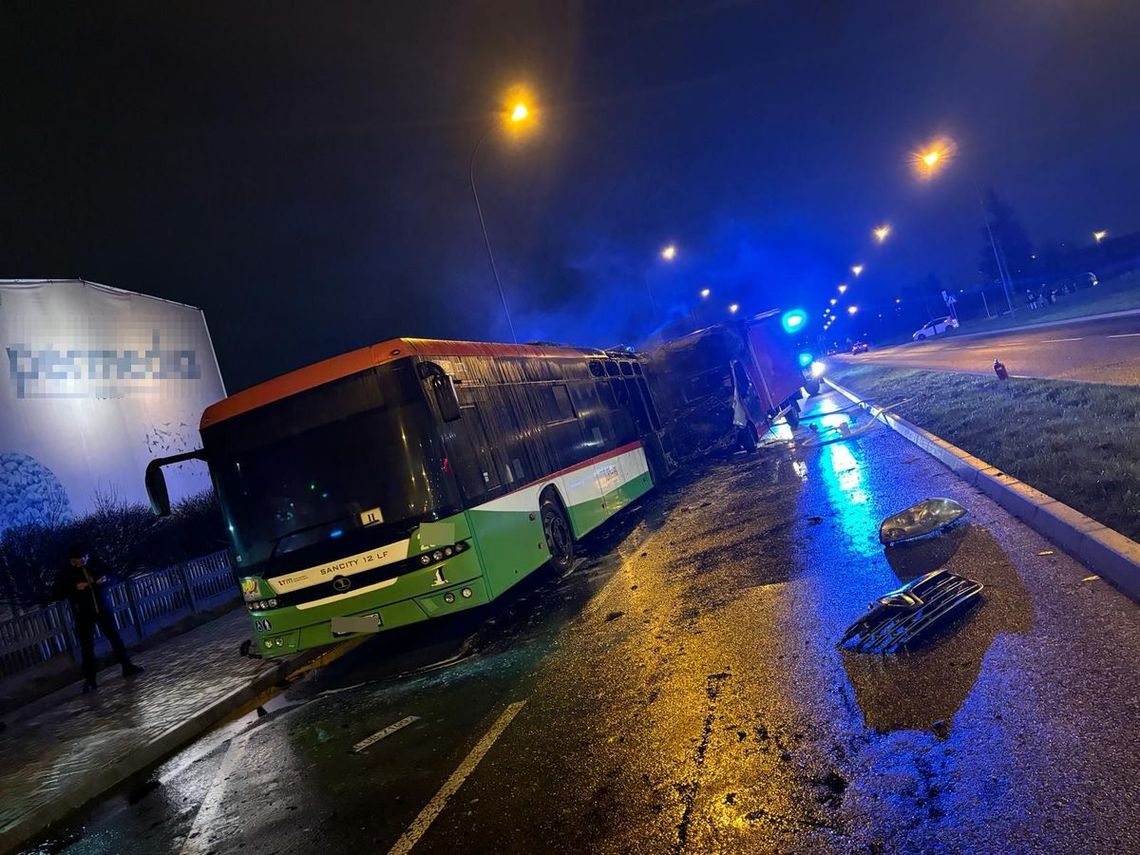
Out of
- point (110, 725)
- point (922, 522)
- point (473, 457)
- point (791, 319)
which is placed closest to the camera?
point (922, 522)

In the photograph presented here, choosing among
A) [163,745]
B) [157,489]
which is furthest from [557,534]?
[163,745]

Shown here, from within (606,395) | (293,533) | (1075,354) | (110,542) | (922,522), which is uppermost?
(606,395)

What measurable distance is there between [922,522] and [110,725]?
327 inches

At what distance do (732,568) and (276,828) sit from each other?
4.95 metres

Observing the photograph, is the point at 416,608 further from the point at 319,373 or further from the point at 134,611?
the point at 134,611

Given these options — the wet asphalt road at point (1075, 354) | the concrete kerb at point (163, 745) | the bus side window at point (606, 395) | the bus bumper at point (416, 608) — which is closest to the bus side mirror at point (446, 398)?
the bus bumper at point (416, 608)

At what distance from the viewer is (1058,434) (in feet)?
30.7

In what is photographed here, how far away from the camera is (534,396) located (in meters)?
10.4

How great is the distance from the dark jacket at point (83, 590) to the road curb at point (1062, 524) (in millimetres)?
10311

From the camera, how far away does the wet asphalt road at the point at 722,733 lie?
10.4ft

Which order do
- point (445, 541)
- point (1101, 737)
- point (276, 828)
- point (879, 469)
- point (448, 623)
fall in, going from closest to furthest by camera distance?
point (1101, 737)
point (276, 828)
point (445, 541)
point (448, 623)
point (879, 469)

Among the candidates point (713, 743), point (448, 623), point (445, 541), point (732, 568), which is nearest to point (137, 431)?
point (448, 623)

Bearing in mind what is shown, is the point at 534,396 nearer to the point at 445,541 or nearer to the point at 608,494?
the point at 608,494

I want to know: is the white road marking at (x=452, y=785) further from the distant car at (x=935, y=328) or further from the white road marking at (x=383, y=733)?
the distant car at (x=935, y=328)
